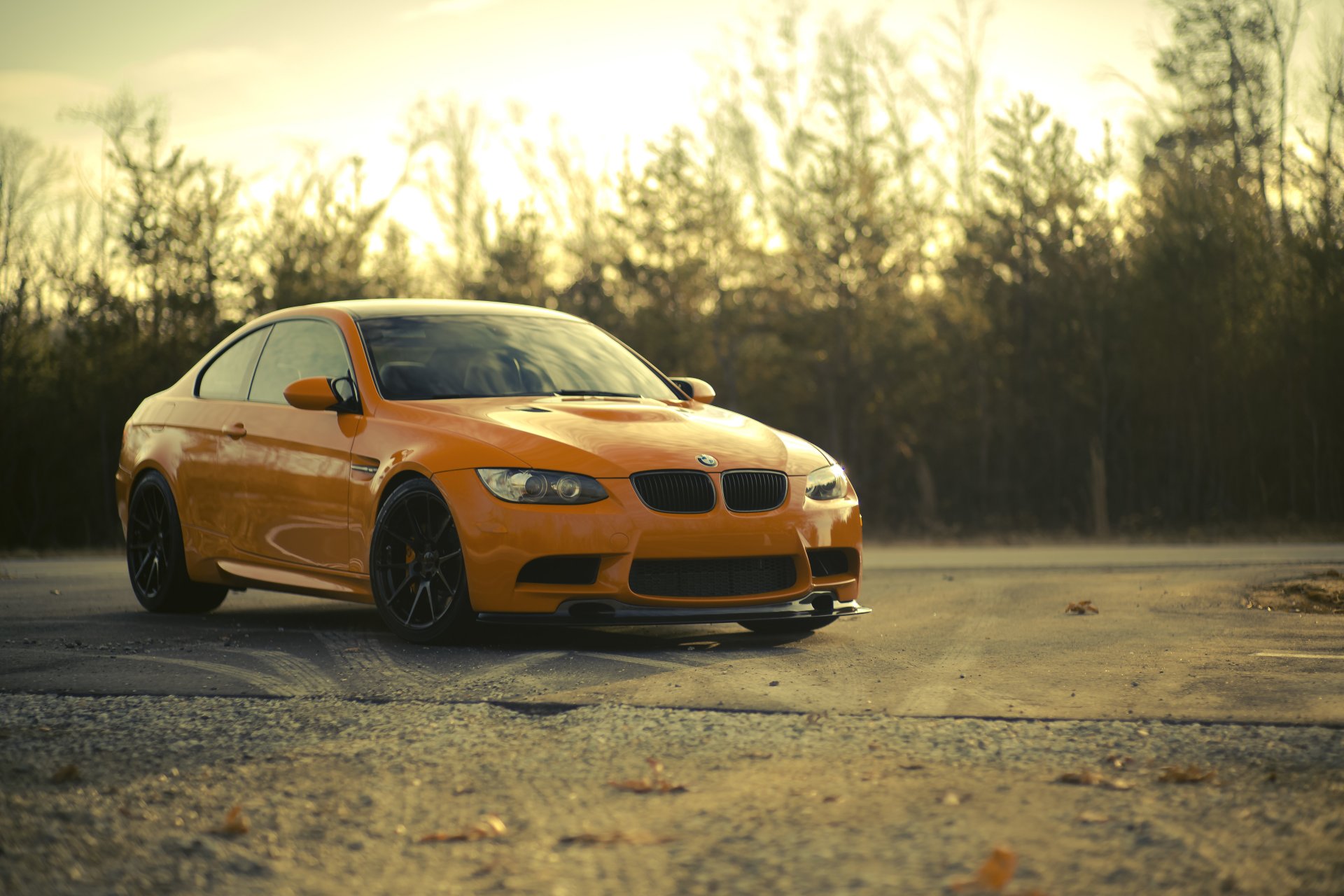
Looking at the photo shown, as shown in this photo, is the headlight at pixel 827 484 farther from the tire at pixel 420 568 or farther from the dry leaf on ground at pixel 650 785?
the dry leaf on ground at pixel 650 785

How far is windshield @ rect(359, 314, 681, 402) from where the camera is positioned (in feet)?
25.6

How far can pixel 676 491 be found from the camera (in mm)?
6887

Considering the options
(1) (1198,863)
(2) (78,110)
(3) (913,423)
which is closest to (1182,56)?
(3) (913,423)

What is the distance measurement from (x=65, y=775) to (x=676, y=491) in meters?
3.20

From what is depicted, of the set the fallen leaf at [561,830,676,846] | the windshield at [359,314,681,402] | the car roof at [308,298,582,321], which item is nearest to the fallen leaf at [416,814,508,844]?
the fallen leaf at [561,830,676,846]

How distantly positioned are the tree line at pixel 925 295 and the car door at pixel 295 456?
54.2 ft

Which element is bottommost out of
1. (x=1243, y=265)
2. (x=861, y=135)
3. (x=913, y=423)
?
(x=913, y=423)

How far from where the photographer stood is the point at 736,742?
4723mm

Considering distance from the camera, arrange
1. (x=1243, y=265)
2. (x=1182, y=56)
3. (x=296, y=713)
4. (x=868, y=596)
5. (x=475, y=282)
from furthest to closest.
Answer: (x=475, y=282), (x=1182, y=56), (x=1243, y=265), (x=868, y=596), (x=296, y=713)

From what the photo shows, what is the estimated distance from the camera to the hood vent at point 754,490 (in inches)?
276

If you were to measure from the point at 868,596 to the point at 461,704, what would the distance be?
16.8ft

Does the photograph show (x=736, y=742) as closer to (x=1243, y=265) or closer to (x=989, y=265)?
(x=1243, y=265)

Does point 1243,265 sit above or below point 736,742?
above

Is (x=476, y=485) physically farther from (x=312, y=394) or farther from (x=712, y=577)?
(x=312, y=394)
